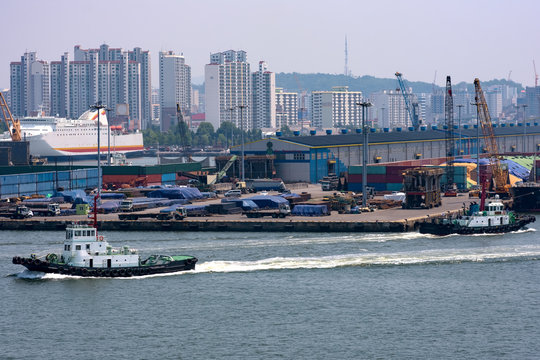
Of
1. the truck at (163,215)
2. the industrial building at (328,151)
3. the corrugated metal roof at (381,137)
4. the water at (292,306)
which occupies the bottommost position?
the water at (292,306)

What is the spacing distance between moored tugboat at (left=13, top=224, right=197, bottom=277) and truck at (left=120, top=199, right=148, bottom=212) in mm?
34152

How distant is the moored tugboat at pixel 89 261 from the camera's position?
190ft

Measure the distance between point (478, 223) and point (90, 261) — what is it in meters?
34.9

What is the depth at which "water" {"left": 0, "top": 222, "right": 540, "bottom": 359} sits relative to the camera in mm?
43719

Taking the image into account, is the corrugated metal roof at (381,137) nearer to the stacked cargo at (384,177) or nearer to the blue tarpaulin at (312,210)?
the stacked cargo at (384,177)

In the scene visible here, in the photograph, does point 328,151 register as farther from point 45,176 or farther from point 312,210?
point 312,210

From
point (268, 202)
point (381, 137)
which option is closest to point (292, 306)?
point (268, 202)

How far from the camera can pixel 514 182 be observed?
4670 inches

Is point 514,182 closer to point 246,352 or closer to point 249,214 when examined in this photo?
point 249,214

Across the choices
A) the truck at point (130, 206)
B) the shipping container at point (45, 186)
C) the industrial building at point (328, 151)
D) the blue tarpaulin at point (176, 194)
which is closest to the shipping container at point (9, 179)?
the shipping container at point (45, 186)

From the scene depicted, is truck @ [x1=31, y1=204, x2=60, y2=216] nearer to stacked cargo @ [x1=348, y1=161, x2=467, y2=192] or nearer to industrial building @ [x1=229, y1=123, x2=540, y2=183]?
stacked cargo @ [x1=348, y1=161, x2=467, y2=192]

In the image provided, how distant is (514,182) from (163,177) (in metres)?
46.4

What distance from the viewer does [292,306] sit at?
51.1 m

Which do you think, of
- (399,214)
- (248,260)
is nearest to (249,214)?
(399,214)
